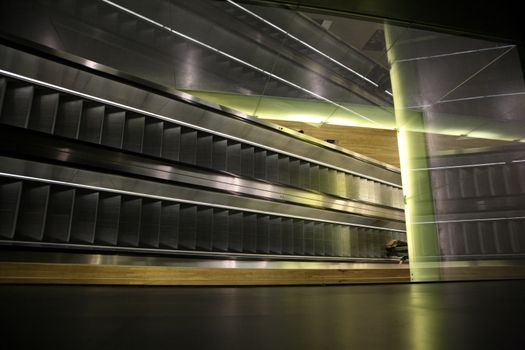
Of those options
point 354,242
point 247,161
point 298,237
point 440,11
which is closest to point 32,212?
point 247,161

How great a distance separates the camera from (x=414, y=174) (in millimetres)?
3365

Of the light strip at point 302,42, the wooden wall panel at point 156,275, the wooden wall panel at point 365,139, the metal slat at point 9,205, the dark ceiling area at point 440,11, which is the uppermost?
the wooden wall panel at point 365,139

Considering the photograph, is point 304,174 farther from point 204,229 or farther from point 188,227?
point 188,227

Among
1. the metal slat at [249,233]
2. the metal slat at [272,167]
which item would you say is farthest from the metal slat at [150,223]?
the metal slat at [272,167]

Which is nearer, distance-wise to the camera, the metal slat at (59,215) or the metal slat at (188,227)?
the metal slat at (59,215)

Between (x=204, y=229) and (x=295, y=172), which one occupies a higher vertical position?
(x=295, y=172)

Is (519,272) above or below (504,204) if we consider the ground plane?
below

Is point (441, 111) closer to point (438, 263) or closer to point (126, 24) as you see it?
point (438, 263)

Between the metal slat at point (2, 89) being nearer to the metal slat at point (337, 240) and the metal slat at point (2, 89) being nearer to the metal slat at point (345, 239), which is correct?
the metal slat at point (337, 240)

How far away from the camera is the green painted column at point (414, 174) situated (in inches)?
118

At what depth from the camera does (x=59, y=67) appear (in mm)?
3055

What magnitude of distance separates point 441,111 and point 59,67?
3.88 meters

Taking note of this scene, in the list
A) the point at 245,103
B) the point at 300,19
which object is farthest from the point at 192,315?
the point at 245,103

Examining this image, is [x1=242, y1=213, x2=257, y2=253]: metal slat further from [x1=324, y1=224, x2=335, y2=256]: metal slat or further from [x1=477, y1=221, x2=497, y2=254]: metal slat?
[x1=477, y1=221, x2=497, y2=254]: metal slat
